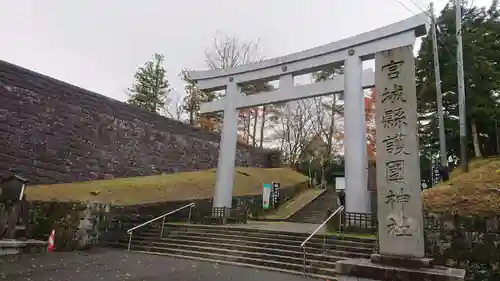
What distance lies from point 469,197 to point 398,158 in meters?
3.53

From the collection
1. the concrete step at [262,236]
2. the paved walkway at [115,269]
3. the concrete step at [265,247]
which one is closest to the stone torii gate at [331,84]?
the concrete step at [262,236]

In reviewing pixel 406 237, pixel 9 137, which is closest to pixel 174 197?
pixel 9 137

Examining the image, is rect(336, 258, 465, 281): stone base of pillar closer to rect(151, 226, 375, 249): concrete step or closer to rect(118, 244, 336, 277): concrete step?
rect(118, 244, 336, 277): concrete step

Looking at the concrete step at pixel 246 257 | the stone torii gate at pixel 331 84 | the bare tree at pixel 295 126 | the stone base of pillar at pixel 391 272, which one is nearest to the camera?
the stone base of pillar at pixel 391 272

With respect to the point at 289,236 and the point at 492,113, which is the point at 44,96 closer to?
the point at 289,236

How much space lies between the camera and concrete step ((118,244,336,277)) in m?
7.05

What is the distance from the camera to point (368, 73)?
10469mm

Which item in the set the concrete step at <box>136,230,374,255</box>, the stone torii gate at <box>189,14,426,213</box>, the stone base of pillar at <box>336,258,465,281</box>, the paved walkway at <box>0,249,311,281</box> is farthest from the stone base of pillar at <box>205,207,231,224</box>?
the stone base of pillar at <box>336,258,465,281</box>

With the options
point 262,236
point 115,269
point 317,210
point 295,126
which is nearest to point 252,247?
point 262,236

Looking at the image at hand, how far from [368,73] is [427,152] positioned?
778 cm

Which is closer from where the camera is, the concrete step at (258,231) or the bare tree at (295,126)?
the concrete step at (258,231)

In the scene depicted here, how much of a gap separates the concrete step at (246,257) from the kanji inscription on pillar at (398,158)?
2.32 m

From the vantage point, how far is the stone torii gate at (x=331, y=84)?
9719mm

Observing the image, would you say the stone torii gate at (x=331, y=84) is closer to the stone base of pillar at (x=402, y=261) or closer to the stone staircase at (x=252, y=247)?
the stone staircase at (x=252, y=247)
